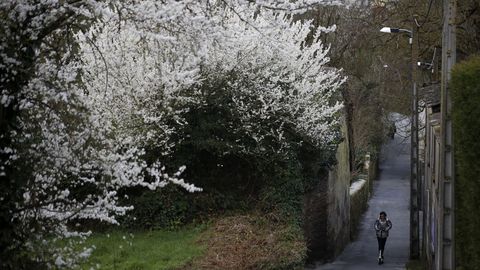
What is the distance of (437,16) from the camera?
85.3 ft

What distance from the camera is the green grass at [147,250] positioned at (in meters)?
12.2

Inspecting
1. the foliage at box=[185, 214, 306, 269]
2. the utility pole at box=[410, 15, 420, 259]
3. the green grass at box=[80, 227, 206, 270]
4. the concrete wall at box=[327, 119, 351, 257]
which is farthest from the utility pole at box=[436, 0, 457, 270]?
the utility pole at box=[410, 15, 420, 259]

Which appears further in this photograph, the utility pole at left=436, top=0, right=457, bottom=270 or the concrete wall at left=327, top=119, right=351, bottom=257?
the concrete wall at left=327, top=119, right=351, bottom=257

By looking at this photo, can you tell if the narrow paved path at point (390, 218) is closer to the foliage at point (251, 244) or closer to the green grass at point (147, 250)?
the foliage at point (251, 244)

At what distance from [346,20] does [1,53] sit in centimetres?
3525

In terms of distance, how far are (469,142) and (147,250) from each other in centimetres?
730

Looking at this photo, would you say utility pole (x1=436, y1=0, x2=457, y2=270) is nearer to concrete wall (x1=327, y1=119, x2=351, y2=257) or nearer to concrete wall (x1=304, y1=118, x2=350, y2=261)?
concrete wall (x1=304, y1=118, x2=350, y2=261)

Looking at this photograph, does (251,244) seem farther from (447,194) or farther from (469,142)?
(469,142)

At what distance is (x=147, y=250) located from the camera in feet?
44.9

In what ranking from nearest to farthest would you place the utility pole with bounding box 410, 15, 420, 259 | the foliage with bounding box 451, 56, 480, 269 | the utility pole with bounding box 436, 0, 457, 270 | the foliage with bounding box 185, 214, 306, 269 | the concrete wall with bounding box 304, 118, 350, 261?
the foliage with bounding box 451, 56, 480, 269
the utility pole with bounding box 436, 0, 457, 270
the foliage with bounding box 185, 214, 306, 269
the concrete wall with bounding box 304, 118, 350, 261
the utility pole with bounding box 410, 15, 420, 259

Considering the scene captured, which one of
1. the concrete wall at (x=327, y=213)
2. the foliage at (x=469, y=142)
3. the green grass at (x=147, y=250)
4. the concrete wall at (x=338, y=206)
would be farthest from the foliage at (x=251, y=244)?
the concrete wall at (x=338, y=206)

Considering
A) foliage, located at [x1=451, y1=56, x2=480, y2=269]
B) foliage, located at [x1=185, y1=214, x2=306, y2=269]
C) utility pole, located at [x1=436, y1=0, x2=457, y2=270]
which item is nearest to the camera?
foliage, located at [x1=451, y1=56, x2=480, y2=269]

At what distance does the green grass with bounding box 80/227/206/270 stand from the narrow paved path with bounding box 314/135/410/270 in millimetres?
9428

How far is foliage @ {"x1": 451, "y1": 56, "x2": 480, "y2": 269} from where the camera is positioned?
802 cm
